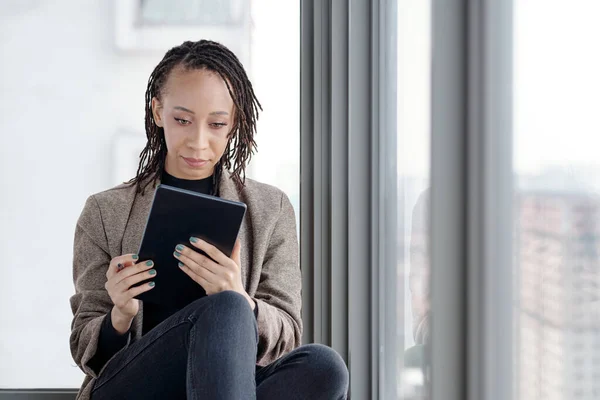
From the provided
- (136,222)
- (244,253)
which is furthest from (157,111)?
(244,253)

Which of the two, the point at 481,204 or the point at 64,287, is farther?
the point at 64,287

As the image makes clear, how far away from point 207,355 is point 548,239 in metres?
0.52

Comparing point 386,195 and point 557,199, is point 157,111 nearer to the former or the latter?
point 386,195

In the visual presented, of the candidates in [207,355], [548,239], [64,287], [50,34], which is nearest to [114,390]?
[207,355]

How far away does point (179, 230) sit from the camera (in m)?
1.05

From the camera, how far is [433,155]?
59 cm

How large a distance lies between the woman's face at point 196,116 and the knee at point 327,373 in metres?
0.45

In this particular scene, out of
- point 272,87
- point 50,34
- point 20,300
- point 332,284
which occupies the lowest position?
point 20,300

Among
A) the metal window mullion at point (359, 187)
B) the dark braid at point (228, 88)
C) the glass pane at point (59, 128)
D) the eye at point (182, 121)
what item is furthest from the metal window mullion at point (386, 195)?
the glass pane at point (59, 128)

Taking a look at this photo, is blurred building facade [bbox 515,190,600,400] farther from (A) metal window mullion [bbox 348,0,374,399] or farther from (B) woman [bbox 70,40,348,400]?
(A) metal window mullion [bbox 348,0,374,399]

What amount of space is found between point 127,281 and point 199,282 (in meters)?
0.12

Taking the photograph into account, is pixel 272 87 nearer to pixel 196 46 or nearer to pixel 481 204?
pixel 196 46

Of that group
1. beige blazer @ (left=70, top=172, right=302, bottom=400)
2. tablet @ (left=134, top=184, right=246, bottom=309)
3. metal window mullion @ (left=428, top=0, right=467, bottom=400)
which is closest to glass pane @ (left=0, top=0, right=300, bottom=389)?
beige blazer @ (left=70, top=172, right=302, bottom=400)

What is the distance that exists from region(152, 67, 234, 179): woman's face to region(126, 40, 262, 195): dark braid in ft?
0.05
